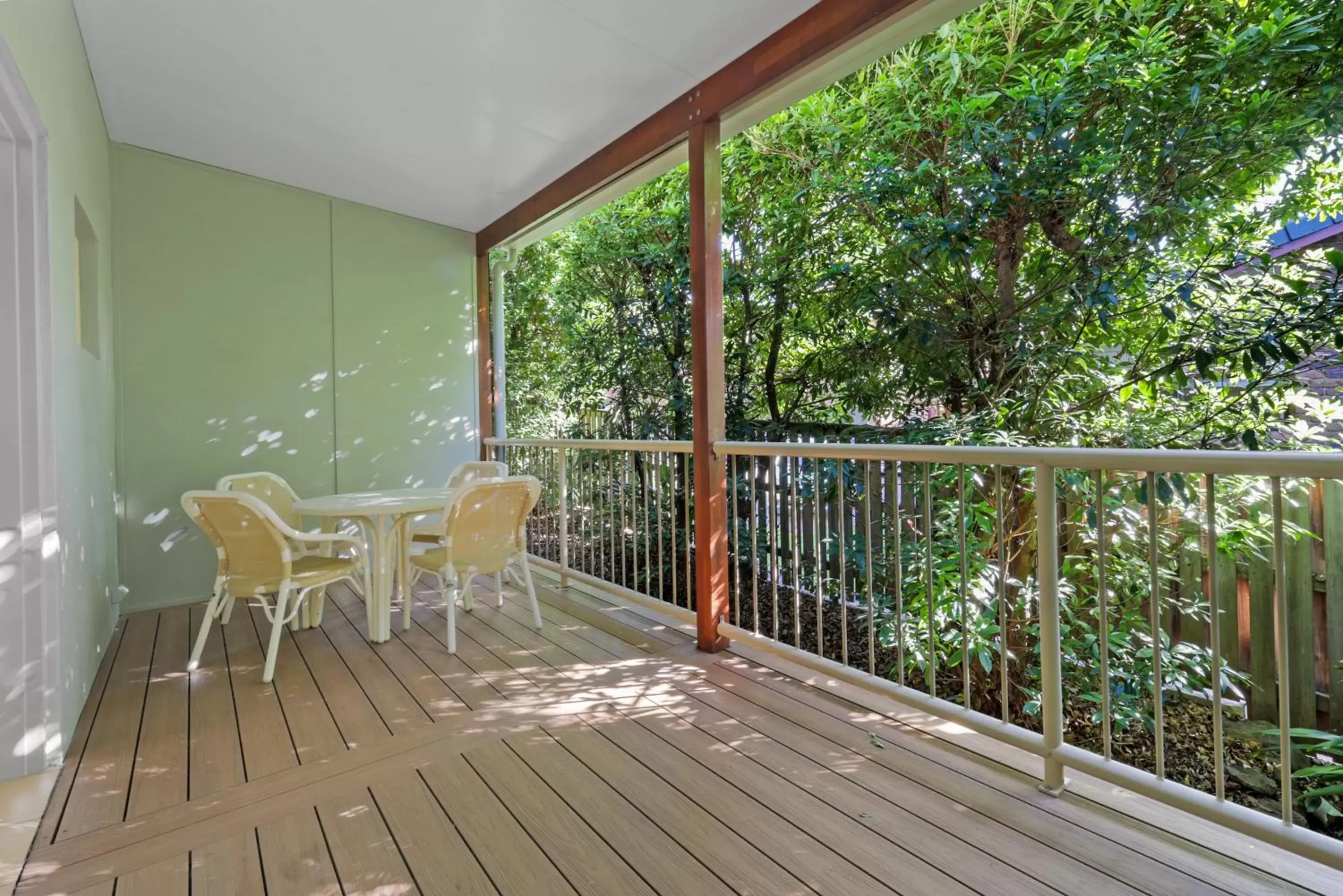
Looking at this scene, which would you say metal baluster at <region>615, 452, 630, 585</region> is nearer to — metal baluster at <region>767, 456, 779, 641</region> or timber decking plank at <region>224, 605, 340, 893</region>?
metal baluster at <region>767, 456, 779, 641</region>

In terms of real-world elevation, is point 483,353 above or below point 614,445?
above

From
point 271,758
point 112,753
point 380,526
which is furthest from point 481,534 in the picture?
point 112,753

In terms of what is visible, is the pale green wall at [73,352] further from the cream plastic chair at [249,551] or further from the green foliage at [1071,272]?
the green foliage at [1071,272]

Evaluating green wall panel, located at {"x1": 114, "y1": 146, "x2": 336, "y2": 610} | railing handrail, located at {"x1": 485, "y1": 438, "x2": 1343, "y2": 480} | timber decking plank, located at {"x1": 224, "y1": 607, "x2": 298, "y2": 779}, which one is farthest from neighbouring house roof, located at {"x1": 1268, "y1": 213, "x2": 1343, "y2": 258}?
green wall panel, located at {"x1": 114, "y1": 146, "x2": 336, "y2": 610}

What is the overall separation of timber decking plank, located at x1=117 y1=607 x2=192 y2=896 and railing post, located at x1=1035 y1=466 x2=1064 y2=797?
2.28 m

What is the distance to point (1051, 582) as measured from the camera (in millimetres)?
1802

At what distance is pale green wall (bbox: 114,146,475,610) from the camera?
149 inches

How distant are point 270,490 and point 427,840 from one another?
111 inches

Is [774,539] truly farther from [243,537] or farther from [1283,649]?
[243,537]

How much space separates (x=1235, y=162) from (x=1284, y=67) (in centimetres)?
33

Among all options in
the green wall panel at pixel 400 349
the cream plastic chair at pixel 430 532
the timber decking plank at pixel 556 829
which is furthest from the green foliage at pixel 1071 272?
the green wall panel at pixel 400 349

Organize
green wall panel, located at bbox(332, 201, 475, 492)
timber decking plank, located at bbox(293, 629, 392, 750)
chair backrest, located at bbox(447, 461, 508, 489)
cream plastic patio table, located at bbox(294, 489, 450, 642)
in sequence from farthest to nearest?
green wall panel, located at bbox(332, 201, 475, 492), chair backrest, located at bbox(447, 461, 508, 489), cream plastic patio table, located at bbox(294, 489, 450, 642), timber decking plank, located at bbox(293, 629, 392, 750)

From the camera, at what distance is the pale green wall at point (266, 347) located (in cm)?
380

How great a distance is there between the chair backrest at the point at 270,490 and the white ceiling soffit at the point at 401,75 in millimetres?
1982
